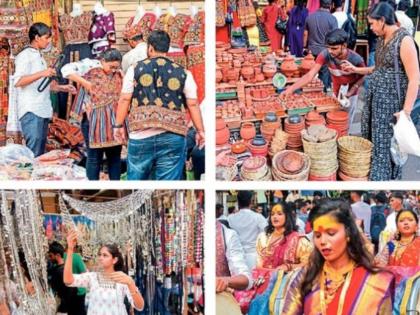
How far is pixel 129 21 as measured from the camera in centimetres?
267

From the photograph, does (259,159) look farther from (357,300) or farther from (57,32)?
(57,32)

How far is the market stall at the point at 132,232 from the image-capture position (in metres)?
2.72

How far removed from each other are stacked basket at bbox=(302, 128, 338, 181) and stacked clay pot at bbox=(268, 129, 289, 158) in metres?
0.06

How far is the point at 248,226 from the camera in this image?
107 inches

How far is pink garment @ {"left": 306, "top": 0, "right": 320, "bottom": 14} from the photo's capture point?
263cm

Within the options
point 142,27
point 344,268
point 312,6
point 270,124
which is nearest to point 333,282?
point 344,268

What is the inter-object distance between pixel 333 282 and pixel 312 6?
3.00ft

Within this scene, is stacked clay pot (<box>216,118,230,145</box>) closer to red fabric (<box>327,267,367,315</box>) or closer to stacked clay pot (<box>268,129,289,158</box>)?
stacked clay pot (<box>268,129,289,158</box>)

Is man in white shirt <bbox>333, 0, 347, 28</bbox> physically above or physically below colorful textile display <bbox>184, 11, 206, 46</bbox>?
above

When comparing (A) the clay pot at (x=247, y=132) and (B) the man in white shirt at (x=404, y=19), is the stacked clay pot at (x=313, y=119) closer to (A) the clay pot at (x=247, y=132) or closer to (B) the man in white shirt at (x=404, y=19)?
(A) the clay pot at (x=247, y=132)

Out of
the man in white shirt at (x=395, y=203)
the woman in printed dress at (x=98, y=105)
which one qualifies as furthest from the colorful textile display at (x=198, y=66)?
the man in white shirt at (x=395, y=203)

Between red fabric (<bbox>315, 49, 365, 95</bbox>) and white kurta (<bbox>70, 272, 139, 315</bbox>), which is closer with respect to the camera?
red fabric (<bbox>315, 49, 365, 95</bbox>)

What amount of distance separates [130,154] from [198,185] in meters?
0.26

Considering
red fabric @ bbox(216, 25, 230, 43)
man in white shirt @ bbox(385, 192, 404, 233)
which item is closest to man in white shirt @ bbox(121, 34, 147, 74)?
red fabric @ bbox(216, 25, 230, 43)
